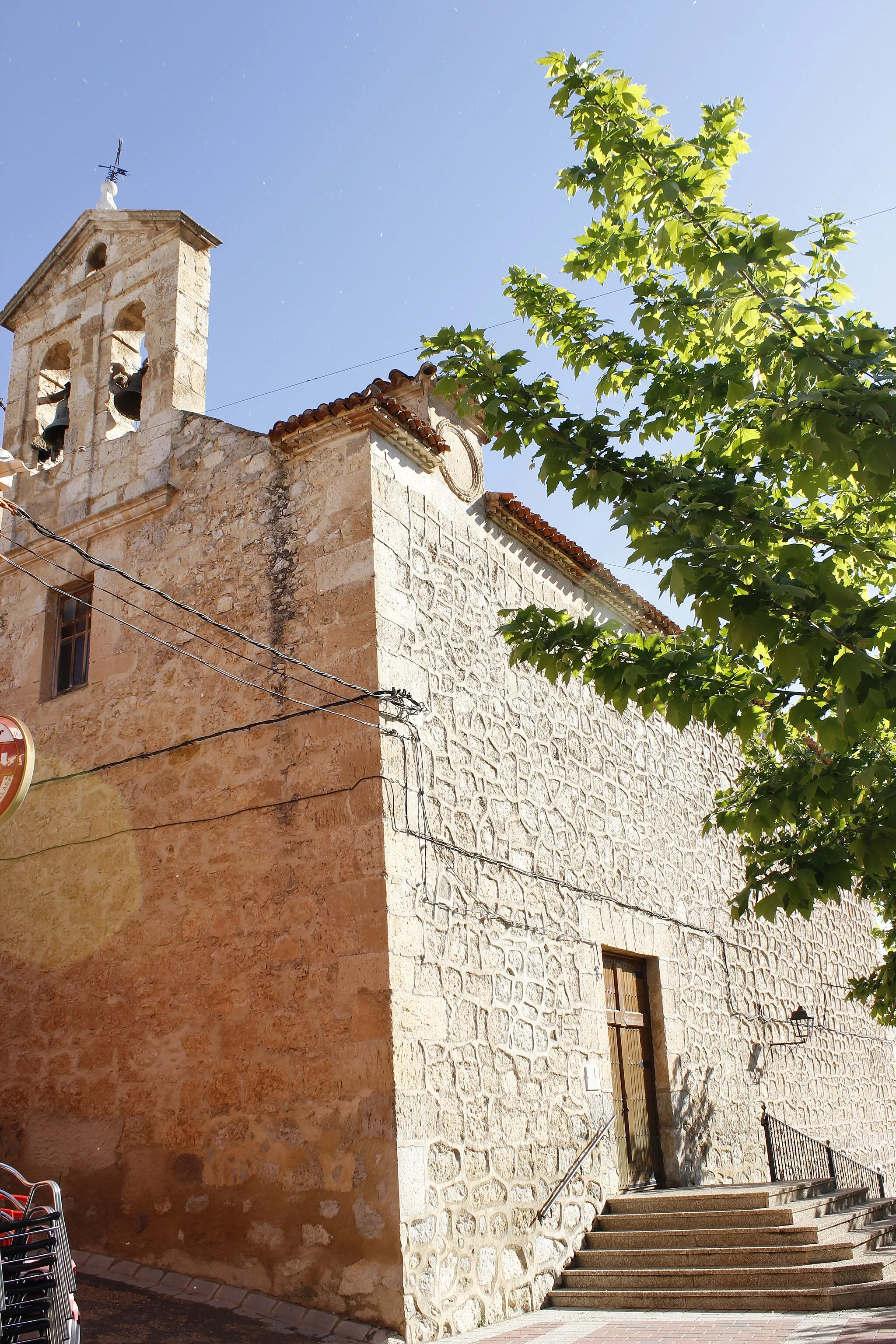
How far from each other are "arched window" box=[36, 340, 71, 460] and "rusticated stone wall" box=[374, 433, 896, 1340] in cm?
382

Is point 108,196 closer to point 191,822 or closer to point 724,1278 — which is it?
point 191,822

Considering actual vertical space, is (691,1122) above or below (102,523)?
below

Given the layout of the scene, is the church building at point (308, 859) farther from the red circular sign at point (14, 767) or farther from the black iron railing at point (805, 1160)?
the red circular sign at point (14, 767)

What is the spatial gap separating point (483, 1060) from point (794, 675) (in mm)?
4286

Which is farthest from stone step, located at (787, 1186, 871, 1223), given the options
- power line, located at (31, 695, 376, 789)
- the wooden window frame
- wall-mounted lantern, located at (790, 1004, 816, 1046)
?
the wooden window frame

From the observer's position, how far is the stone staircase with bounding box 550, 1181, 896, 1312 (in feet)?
20.6

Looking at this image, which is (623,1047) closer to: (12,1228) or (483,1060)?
(483,1060)

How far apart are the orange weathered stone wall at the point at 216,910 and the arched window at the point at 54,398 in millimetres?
1162

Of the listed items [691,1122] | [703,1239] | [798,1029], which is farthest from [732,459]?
[798,1029]

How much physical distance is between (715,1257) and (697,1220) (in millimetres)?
473

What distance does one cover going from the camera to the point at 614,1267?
7.20 meters

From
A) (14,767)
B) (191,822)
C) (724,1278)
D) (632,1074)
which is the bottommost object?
(724,1278)

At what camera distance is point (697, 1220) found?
7.36 m

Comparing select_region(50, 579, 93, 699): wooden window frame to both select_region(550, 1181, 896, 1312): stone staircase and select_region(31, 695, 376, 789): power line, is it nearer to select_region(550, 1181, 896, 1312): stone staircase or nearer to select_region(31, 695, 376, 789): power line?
select_region(31, 695, 376, 789): power line
